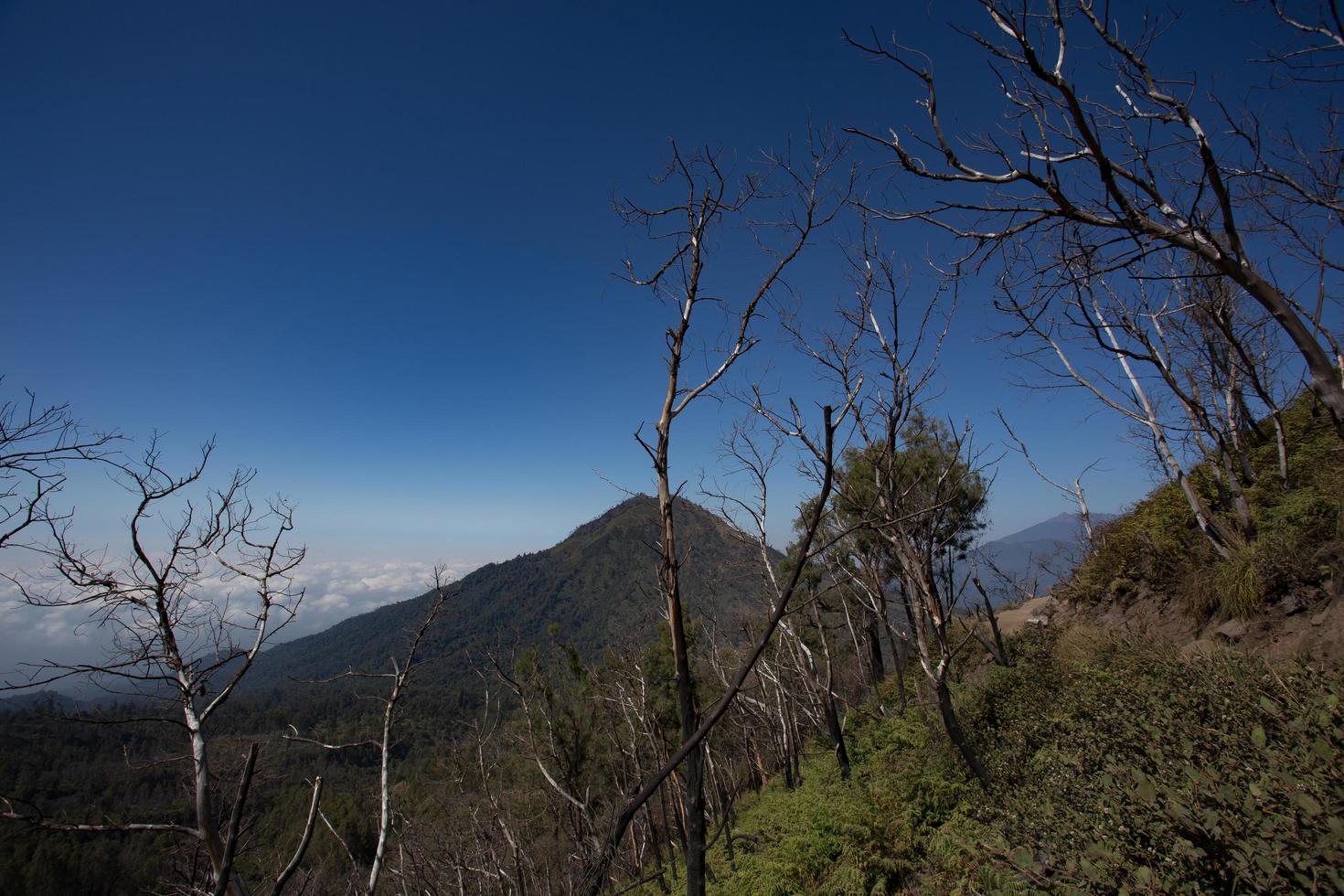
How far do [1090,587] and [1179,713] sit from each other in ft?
27.7

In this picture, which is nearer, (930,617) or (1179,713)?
(1179,713)

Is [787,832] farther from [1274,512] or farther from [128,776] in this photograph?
[128,776]

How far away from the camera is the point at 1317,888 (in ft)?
6.88

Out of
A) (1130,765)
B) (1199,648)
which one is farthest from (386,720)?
(1199,648)

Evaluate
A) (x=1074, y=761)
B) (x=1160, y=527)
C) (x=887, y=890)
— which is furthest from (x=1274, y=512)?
(x=887, y=890)

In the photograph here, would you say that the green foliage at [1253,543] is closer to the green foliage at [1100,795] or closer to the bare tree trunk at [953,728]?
the green foliage at [1100,795]

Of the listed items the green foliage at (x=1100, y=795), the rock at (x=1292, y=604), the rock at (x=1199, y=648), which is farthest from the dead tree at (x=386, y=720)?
the rock at (x=1292, y=604)

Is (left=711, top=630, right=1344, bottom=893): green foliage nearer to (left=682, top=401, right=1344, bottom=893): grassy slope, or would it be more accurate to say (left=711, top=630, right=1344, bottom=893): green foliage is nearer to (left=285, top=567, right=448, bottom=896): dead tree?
(left=682, top=401, right=1344, bottom=893): grassy slope

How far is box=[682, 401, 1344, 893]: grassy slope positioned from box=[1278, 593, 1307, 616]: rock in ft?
0.35

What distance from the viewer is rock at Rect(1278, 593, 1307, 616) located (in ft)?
20.5

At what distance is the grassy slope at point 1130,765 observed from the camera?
245 centimetres

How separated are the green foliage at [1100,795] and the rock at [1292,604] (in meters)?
1.39

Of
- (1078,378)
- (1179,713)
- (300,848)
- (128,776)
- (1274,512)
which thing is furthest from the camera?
(128,776)

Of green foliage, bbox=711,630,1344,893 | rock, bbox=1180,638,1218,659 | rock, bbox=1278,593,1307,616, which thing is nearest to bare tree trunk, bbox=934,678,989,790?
green foliage, bbox=711,630,1344,893
